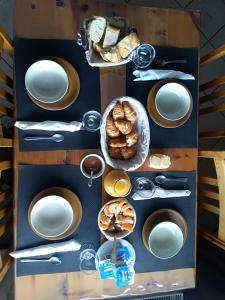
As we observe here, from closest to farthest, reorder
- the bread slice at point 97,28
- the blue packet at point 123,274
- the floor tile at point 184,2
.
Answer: the bread slice at point 97,28
the blue packet at point 123,274
the floor tile at point 184,2

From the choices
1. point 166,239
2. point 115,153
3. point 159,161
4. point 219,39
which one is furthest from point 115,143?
point 219,39

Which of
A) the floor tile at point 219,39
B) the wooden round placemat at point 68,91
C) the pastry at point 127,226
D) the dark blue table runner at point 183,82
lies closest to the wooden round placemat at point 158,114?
the dark blue table runner at point 183,82

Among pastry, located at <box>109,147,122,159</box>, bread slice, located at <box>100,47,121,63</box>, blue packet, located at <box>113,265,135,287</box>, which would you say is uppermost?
bread slice, located at <box>100,47,121,63</box>

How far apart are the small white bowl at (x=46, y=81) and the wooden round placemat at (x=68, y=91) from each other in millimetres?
20

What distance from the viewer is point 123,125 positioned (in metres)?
1.03

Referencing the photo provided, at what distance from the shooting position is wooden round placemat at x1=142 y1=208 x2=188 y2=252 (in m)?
1.10

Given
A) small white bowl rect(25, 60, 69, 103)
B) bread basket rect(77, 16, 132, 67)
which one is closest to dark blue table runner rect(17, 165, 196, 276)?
small white bowl rect(25, 60, 69, 103)

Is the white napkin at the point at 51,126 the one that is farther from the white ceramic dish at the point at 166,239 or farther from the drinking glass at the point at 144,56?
the white ceramic dish at the point at 166,239

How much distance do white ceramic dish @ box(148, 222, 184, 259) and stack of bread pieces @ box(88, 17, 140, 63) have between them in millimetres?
544

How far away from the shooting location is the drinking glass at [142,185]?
110cm

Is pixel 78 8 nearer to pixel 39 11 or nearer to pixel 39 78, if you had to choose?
pixel 39 11

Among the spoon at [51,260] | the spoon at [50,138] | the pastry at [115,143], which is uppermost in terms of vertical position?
the spoon at [50,138]

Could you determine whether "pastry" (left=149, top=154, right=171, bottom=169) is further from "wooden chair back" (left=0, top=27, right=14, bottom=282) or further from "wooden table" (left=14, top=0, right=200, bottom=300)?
"wooden chair back" (left=0, top=27, right=14, bottom=282)

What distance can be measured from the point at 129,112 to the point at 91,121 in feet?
0.41
